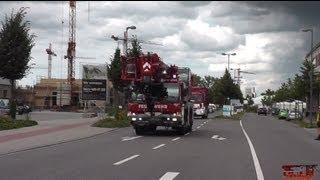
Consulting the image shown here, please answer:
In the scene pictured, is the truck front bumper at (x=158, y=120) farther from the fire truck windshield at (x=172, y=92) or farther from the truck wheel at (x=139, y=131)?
the truck wheel at (x=139, y=131)

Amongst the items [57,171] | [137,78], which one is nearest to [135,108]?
[137,78]

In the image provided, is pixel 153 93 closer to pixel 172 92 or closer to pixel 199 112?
pixel 172 92

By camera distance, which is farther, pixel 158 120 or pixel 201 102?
pixel 201 102

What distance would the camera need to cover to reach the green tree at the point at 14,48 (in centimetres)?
3469

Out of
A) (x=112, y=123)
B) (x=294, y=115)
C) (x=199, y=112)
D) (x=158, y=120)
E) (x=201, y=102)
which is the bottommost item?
(x=294, y=115)

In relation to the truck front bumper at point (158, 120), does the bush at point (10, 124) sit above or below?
below

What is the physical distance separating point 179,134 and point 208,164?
15334 millimetres

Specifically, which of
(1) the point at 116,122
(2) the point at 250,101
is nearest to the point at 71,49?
(2) the point at 250,101

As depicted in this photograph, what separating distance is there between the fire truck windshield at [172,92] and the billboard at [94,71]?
34.9 m

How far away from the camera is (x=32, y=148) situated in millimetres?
21641

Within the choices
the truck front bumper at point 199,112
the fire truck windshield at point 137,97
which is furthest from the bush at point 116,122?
the truck front bumper at point 199,112

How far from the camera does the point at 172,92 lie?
30.5 m

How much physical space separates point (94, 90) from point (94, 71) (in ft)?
53.7

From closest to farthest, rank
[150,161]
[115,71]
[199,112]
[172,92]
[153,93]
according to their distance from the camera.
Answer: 1. [150,161]
2. [153,93]
3. [172,92]
4. [115,71]
5. [199,112]
